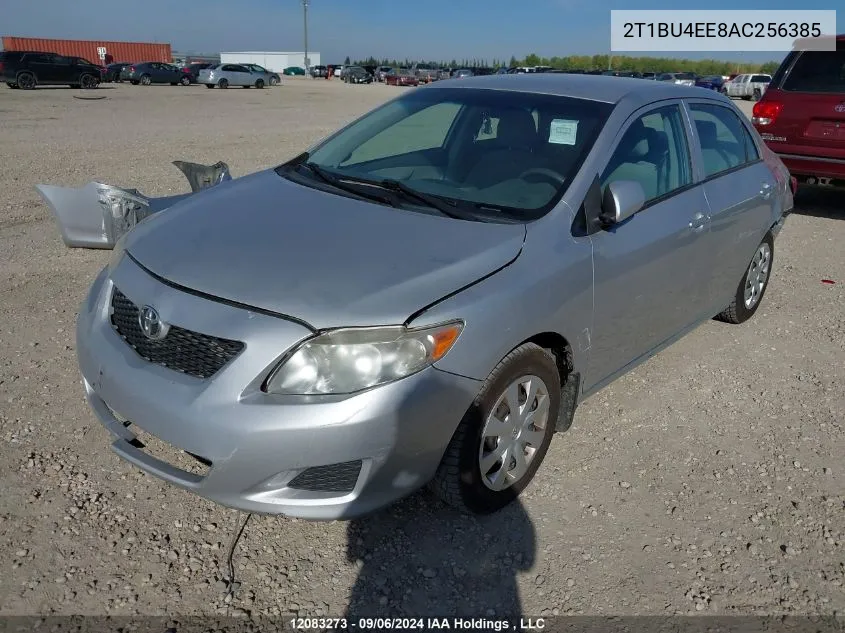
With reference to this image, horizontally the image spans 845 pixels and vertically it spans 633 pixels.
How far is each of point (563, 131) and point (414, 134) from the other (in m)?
1.04

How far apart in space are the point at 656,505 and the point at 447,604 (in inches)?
44.5

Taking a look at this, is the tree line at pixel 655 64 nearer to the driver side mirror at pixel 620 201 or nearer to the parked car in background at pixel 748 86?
the parked car in background at pixel 748 86

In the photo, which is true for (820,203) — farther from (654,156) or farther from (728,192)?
(654,156)

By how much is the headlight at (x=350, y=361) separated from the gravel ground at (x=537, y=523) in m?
0.79

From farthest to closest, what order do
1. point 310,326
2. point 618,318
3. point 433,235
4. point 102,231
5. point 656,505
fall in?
point 102,231, point 618,318, point 656,505, point 433,235, point 310,326

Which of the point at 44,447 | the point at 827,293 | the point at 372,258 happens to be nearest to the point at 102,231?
the point at 44,447

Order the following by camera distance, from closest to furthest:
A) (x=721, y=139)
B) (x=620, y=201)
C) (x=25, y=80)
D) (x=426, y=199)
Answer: (x=620, y=201), (x=426, y=199), (x=721, y=139), (x=25, y=80)

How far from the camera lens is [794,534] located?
297 centimetres

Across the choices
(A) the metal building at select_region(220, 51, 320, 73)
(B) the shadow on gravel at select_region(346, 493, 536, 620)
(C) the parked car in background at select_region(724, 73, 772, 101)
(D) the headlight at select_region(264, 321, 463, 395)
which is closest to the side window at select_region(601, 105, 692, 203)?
(D) the headlight at select_region(264, 321, 463, 395)

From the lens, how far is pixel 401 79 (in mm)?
56594

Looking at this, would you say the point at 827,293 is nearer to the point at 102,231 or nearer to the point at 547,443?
the point at 547,443

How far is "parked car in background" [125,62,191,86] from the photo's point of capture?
41578 millimetres

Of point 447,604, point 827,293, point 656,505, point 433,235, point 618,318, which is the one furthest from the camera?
point 827,293

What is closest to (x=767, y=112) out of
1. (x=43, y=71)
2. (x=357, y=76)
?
(x=43, y=71)
